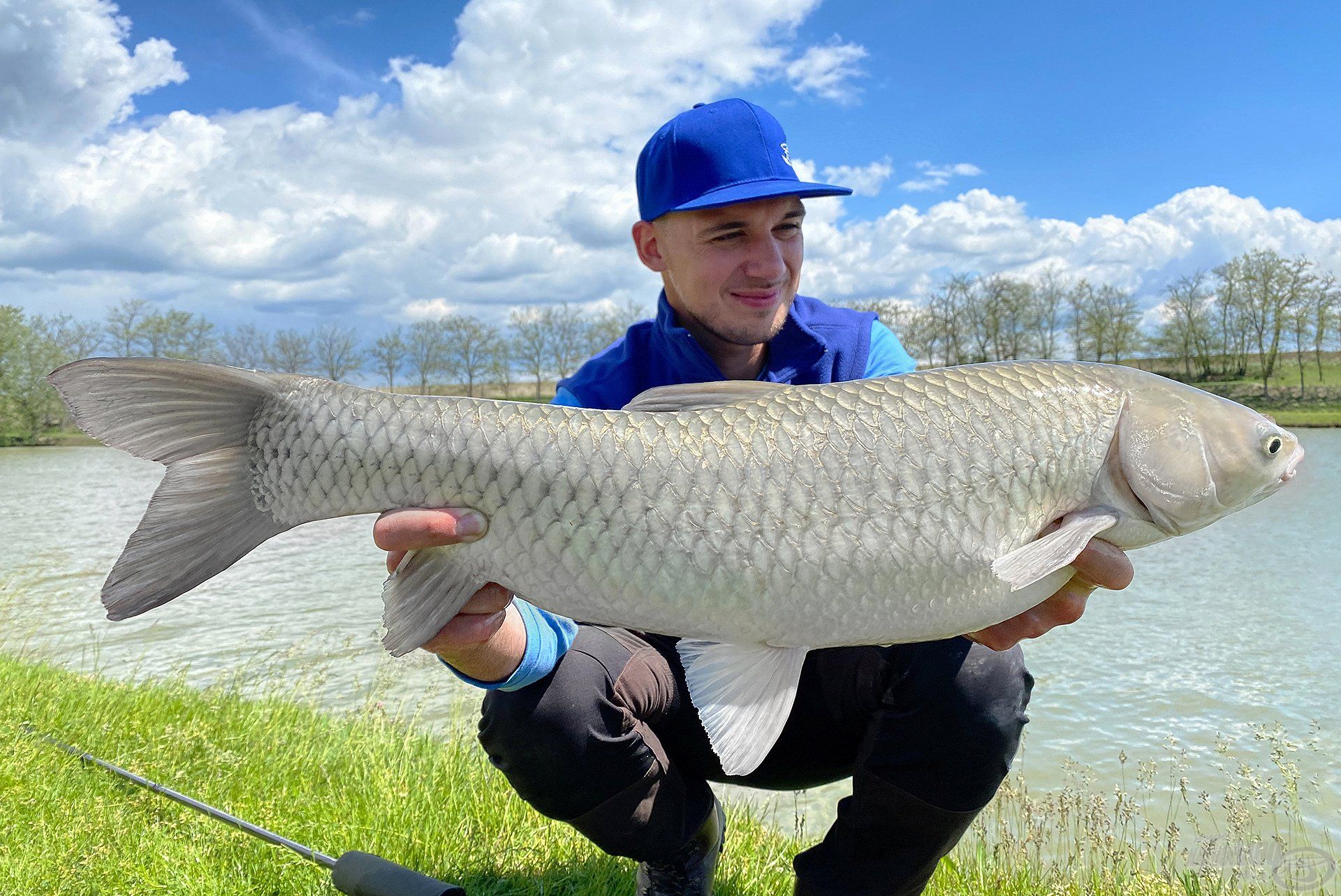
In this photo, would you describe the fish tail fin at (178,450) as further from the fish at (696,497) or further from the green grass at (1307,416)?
the green grass at (1307,416)

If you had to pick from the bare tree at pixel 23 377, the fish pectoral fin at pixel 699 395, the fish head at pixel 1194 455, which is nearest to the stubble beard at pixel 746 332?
the fish pectoral fin at pixel 699 395

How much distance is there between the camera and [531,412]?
165 centimetres

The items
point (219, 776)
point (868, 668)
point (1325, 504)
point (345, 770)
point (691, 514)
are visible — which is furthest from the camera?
point (1325, 504)

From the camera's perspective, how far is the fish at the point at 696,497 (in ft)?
5.14

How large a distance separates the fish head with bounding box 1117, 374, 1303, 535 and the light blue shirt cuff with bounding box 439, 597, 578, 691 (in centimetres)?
120

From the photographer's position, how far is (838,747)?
2182mm

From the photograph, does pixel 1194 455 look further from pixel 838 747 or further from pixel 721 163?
pixel 721 163

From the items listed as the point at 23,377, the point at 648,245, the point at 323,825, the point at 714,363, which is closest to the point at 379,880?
the point at 323,825

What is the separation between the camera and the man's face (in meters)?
2.41

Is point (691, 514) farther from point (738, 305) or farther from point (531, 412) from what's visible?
point (738, 305)

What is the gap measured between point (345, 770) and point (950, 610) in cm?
235

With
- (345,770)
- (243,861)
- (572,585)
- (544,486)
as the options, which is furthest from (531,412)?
(345,770)

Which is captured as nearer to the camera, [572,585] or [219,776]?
[572,585]

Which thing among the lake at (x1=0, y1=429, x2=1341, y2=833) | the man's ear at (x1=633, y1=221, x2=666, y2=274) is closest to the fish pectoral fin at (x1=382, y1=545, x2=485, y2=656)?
the man's ear at (x1=633, y1=221, x2=666, y2=274)
